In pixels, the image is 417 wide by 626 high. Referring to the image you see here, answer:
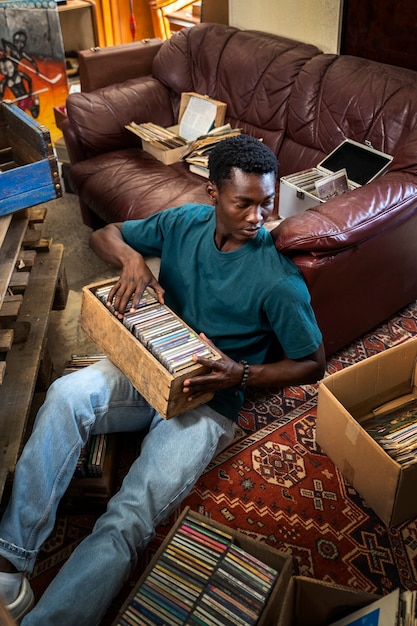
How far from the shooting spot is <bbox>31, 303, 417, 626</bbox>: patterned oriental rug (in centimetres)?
188

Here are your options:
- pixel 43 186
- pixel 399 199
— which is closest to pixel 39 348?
pixel 43 186

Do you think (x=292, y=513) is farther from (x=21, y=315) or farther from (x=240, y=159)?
(x=21, y=315)

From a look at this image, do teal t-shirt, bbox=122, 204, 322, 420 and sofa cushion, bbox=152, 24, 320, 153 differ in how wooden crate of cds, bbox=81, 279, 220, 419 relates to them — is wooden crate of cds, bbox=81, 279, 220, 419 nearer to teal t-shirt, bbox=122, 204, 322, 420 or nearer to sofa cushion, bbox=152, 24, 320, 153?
teal t-shirt, bbox=122, 204, 322, 420

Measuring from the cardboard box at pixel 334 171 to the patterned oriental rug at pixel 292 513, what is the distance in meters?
0.98

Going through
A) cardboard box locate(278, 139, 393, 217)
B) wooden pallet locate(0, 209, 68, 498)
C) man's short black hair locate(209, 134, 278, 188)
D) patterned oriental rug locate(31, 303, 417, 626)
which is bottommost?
patterned oriental rug locate(31, 303, 417, 626)

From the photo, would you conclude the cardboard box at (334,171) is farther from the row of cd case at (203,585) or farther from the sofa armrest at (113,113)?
the row of cd case at (203,585)

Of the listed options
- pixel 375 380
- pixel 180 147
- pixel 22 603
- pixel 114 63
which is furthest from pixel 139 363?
pixel 114 63

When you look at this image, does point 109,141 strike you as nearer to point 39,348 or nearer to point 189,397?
point 39,348

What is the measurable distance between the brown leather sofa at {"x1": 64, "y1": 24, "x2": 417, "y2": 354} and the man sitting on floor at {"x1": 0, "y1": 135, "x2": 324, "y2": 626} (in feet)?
1.01

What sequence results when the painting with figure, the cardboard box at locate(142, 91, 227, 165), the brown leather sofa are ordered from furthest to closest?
the painting with figure < the cardboard box at locate(142, 91, 227, 165) < the brown leather sofa

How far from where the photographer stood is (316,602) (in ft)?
4.99

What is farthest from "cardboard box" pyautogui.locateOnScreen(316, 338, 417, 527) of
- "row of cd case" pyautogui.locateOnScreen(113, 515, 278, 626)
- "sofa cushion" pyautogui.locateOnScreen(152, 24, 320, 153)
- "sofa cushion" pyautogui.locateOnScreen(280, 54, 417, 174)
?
"sofa cushion" pyautogui.locateOnScreen(152, 24, 320, 153)

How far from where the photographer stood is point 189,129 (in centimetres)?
368

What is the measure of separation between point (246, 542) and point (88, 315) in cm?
83
